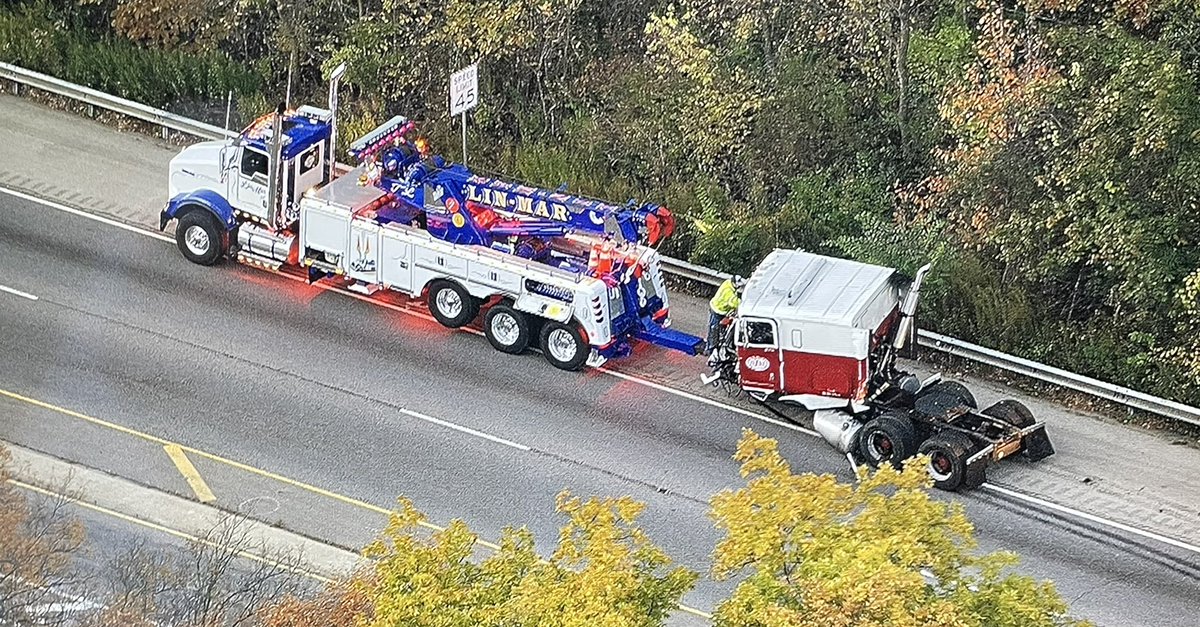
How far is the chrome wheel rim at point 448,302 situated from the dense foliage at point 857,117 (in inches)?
192

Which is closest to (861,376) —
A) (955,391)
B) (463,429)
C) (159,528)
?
(955,391)

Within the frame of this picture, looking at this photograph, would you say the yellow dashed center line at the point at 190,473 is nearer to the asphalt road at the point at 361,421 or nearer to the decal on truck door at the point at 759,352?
the asphalt road at the point at 361,421

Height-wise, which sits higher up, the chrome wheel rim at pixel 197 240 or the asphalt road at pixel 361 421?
the chrome wheel rim at pixel 197 240

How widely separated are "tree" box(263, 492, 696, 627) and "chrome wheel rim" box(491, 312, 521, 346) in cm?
988

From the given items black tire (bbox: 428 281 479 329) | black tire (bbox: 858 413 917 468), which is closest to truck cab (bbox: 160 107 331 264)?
black tire (bbox: 428 281 479 329)

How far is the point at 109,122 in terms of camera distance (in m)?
35.0

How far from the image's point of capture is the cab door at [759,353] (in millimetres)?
26578

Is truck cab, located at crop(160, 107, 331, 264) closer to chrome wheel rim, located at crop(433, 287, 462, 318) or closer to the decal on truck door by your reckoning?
chrome wheel rim, located at crop(433, 287, 462, 318)

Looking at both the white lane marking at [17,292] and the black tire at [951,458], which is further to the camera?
the white lane marking at [17,292]

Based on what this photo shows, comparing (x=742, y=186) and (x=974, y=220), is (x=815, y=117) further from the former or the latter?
(x=974, y=220)

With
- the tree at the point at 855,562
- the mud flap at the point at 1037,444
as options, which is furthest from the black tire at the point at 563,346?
the tree at the point at 855,562

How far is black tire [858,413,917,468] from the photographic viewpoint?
Result: 25.7 meters

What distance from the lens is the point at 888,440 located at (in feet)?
84.8

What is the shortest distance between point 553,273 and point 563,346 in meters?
1.21
